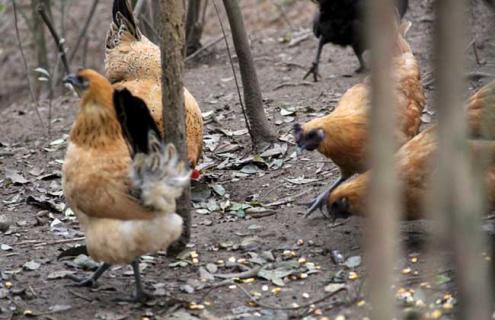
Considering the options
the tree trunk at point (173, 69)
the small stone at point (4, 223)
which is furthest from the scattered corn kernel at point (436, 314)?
the small stone at point (4, 223)

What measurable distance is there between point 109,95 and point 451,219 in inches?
117

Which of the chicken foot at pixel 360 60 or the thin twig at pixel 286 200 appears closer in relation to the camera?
the thin twig at pixel 286 200

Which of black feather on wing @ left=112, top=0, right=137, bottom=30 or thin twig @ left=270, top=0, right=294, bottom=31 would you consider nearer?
black feather on wing @ left=112, top=0, right=137, bottom=30

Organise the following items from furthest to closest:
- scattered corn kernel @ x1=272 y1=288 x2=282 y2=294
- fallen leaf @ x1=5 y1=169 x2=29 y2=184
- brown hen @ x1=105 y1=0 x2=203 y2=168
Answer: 1. fallen leaf @ x1=5 y1=169 x2=29 y2=184
2. brown hen @ x1=105 y1=0 x2=203 y2=168
3. scattered corn kernel @ x1=272 y1=288 x2=282 y2=294

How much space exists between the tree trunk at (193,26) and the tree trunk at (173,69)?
4948 mm

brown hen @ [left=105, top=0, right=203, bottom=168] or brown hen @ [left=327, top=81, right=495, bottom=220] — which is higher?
brown hen @ [left=105, top=0, right=203, bottom=168]

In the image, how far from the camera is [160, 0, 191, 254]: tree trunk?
5090 millimetres

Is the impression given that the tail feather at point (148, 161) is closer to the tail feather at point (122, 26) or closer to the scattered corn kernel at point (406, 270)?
the scattered corn kernel at point (406, 270)

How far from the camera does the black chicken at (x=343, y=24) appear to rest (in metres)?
8.90

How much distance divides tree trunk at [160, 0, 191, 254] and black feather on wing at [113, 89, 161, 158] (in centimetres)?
29

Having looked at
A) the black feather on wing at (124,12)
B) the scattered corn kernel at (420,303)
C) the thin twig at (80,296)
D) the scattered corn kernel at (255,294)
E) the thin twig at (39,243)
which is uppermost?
the black feather on wing at (124,12)

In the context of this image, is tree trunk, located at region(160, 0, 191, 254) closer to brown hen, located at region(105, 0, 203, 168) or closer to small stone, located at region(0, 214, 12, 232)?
brown hen, located at region(105, 0, 203, 168)

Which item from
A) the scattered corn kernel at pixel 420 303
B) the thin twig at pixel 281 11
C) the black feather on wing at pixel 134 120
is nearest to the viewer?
the scattered corn kernel at pixel 420 303

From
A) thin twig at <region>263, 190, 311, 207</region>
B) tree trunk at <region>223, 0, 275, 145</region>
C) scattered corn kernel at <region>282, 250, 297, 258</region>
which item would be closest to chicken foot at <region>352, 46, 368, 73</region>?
tree trunk at <region>223, 0, 275, 145</region>
